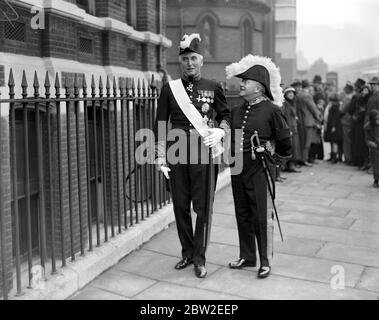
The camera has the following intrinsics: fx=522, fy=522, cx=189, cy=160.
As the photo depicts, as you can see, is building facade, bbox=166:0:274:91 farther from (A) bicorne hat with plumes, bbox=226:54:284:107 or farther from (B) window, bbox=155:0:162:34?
(A) bicorne hat with plumes, bbox=226:54:284:107

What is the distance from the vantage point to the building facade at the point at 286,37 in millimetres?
38906

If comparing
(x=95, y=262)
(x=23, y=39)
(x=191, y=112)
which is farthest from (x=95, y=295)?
(x=23, y=39)

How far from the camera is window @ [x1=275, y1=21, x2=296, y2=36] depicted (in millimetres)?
39275

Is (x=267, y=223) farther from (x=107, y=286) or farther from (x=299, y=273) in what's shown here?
(x=107, y=286)

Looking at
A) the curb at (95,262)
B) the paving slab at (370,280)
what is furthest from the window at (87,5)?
the paving slab at (370,280)

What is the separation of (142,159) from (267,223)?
2205 millimetres

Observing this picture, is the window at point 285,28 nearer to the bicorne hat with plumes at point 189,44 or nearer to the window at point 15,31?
the window at point 15,31

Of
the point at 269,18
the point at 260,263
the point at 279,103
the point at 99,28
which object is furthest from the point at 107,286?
the point at 269,18

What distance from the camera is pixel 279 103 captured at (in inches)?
194

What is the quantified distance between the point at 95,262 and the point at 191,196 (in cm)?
112

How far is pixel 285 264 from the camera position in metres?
5.38

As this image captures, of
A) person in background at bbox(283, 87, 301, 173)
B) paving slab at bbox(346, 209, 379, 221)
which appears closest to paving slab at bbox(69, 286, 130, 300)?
paving slab at bbox(346, 209, 379, 221)

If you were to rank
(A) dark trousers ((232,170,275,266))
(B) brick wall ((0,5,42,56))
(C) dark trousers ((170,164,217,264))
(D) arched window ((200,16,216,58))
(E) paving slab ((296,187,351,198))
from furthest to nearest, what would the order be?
1. (D) arched window ((200,16,216,58))
2. (E) paving slab ((296,187,351,198))
3. (B) brick wall ((0,5,42,56))
4. (C) dark trousers ((170,164,217,264))
5. (A) dark trousers ((232,170,275,266))

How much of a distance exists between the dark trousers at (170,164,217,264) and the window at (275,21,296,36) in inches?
1432
